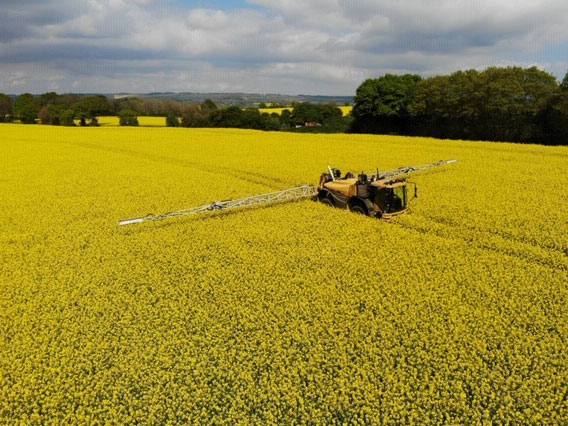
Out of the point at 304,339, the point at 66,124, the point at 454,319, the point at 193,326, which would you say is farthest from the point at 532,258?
the point at 66,124

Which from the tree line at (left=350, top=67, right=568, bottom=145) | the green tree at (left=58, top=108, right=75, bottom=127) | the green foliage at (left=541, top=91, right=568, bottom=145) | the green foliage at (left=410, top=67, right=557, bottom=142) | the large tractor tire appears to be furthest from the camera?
the green tree at (left=58, top=108, right=75, bottom=127)

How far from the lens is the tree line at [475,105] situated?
43.2 metres

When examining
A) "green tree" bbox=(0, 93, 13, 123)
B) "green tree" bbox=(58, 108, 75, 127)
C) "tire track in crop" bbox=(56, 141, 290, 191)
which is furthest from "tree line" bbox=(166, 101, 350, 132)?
"tire track in crop" bbox=(56, 141, 290, 191)

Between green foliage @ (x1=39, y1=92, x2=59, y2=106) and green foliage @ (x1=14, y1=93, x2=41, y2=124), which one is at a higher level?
green foliage @ (x1=39, y1=92, x2=59, y2=106)

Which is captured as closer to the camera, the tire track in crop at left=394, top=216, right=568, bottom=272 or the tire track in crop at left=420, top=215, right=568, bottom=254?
the tire track in crop at left=394, top=216, right=568, bottom=272

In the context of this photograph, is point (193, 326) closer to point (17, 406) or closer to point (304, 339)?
point (304, 339)

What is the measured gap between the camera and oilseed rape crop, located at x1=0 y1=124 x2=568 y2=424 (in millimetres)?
6176

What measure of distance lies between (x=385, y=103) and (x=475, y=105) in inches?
601

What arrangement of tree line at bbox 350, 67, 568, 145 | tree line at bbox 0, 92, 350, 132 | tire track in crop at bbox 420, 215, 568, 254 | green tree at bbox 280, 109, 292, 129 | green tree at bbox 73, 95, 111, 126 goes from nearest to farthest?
tire track in crop at bbox 420, 215, 568, 254, tree line at bbox 350, 67, 568, 145, tree line at bbox 0, 92, 350, 132, green tree at bbox 73, 95, 111, 126, green tree at bbox 280, 109, 292, 129

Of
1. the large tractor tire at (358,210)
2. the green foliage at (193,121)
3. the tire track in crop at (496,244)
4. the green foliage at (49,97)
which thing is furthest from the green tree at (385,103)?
the green foliage at (49,97)

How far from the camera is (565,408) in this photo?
19.7ft

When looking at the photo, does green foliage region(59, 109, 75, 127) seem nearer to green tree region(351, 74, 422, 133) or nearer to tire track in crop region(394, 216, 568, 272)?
green tree region(351, 74, 422, 133)

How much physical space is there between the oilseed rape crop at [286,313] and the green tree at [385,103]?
44979 mm

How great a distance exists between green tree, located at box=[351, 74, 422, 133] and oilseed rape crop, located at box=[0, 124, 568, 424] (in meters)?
45.0
